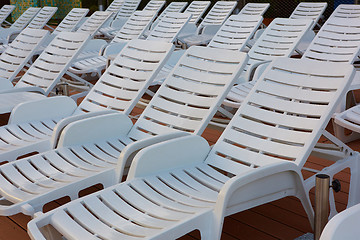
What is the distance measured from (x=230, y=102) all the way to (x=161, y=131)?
81 centimetres

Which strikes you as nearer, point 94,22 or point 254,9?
point 254,9

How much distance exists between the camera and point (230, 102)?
11.7ft

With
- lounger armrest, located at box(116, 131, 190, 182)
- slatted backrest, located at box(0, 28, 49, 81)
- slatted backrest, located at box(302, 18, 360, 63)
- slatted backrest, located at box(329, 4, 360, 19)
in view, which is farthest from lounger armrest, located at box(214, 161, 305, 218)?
slatted backrest, located at box(329, 4, 360, 19)

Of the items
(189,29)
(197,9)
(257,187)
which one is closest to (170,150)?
(257,187)

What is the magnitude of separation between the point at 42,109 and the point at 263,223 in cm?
169

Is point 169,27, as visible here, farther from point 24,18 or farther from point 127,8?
point 24,18

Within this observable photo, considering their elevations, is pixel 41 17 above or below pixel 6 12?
above

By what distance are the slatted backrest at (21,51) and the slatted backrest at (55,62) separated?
358 millimetres

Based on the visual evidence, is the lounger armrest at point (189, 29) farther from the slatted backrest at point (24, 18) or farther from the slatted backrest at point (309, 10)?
the slatted backrest at point (24, 18)

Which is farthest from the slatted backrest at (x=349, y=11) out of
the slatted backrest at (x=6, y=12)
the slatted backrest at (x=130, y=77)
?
the slatted backrest at (x=6, y=12)

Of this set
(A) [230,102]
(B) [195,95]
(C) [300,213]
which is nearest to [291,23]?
(A) [230,102]

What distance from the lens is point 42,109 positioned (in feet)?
11.2

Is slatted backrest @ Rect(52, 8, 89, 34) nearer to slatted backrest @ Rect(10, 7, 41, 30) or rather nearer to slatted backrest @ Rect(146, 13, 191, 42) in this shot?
slatted backrest @ Rect(10, 7, 41, 30)

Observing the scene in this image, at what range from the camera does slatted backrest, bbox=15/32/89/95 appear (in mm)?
4188
